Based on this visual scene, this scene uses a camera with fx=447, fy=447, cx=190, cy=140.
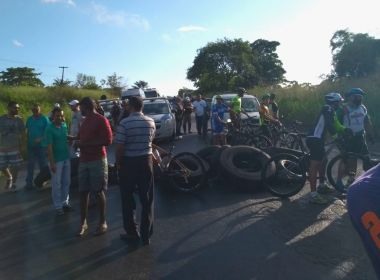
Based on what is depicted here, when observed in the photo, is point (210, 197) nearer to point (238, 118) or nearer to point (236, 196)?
point (236, 196)

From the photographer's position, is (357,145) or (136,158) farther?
(357,145)

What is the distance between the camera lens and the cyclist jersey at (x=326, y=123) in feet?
25.1

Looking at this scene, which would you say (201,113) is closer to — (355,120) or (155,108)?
(155,108)

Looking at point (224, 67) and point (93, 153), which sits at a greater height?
point (224, 67)

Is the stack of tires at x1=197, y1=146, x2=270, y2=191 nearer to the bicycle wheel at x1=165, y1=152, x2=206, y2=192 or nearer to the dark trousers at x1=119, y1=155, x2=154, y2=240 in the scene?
the bicycle wheel at x1=165, y1=152, x2=206, y2=192

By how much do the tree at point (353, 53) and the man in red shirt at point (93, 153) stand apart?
40.9 meters

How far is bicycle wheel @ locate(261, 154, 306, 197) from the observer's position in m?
8.14

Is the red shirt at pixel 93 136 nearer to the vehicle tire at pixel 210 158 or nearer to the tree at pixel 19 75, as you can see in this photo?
the vehicle tire at pixel 210 158

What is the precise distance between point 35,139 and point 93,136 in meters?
4.24

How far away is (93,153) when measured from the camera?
20.8 feet

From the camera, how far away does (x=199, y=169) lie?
8945mm

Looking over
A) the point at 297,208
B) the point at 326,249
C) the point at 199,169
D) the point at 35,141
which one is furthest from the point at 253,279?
the point at 35,141

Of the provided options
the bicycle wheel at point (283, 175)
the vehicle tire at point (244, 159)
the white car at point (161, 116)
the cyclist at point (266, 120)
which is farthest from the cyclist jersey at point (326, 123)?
the white car at point (161, 116)

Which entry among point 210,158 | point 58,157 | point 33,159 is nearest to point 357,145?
point 210,158
